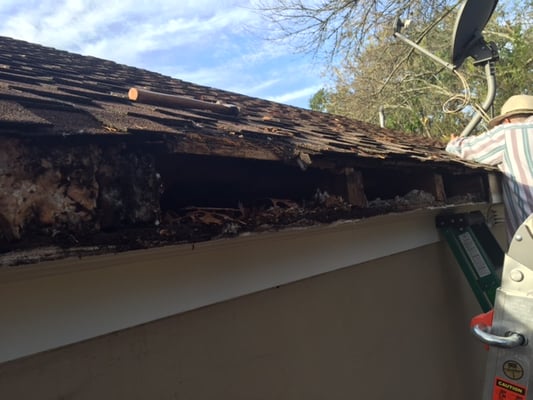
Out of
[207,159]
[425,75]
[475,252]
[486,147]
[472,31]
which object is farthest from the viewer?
[425,75]

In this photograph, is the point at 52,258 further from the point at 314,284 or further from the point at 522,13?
the point at 522,13

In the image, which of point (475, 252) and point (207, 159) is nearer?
point (207, 159)

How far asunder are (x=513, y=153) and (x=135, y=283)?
336 centimetres

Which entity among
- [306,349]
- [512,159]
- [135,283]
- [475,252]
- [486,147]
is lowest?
[306,349]

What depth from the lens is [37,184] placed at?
106 cm

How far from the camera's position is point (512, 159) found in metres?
3.69

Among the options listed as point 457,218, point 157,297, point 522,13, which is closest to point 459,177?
point 457,218

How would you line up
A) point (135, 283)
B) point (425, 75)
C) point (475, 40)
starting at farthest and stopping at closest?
point (425, 75), point (475, 40), point (135, 283)

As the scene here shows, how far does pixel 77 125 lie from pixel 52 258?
0.42m

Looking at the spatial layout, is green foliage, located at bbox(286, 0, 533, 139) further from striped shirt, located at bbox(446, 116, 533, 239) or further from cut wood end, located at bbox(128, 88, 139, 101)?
cut wood end, located at bbox(128, 88, 139, 101)

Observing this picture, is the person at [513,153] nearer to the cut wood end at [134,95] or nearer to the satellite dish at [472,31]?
the satellite dish at [472,31]

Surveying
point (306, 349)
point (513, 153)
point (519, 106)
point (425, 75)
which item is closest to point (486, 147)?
point (513, 153)

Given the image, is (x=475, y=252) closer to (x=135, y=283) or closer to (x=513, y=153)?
(x=513, y=153)

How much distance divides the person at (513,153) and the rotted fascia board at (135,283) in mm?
2060
